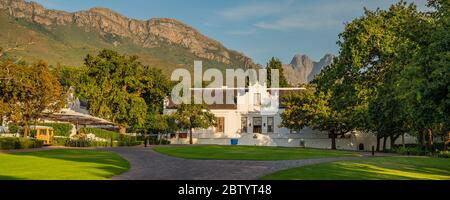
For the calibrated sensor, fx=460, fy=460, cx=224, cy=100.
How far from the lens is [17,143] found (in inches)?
1396

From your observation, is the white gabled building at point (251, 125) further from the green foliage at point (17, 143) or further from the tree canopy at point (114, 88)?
the green foliage at point (17, 143)

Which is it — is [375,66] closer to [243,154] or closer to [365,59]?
[365,59]

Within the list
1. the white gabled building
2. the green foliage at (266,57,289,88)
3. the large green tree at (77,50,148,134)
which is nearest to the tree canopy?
the large green tree at (77,50,148,134)

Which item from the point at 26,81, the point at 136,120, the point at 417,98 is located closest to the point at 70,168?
the point at 417,98

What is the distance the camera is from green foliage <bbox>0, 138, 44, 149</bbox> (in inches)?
1344

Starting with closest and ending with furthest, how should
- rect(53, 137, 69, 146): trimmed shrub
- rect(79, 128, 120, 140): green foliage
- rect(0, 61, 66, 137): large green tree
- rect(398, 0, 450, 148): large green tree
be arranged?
rect(398, 0, 450, 148): large green tree, rect(0, 61, 66, 137): large green tree, rect(53, 137, 69, 146): trimmed shrub, rect(79, 128, 120, 140): green foliage

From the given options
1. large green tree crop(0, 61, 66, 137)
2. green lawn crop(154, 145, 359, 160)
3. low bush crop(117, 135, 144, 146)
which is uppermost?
large green tree crop(0, 61, 66, 137)

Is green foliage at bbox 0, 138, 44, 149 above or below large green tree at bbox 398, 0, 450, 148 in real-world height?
below

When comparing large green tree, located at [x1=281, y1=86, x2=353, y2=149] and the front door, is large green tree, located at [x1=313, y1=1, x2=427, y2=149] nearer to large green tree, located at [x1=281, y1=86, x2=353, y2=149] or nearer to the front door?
large green tree, located at [x1=281, y1=86, x2=353, y2=149]

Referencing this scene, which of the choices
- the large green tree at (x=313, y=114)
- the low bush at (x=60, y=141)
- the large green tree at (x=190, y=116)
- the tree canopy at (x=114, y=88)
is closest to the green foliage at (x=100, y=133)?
the tree canopy at (x=114, y=88)

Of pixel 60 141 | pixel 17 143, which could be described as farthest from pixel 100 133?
pixel 17 143

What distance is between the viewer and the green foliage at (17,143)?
3413 cm

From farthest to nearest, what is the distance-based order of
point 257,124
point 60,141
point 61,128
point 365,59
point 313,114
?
1. point 257,124
2. point 313,114
3. point 61,128
4. point 60,141
5. point 365,59

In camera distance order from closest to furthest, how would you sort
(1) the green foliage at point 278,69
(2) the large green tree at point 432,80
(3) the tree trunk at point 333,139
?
(2) the large green tree at point 432,80 < (3) the tree trunk at point 333,139 < (1) the green foliage at point 278,69
